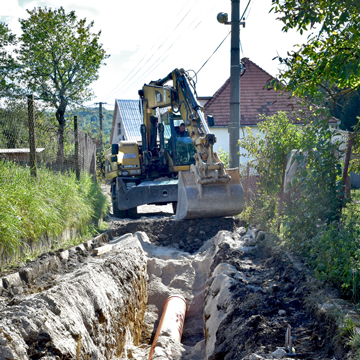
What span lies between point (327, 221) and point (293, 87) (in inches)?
71.1

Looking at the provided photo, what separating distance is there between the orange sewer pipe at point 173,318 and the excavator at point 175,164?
10.3 ft

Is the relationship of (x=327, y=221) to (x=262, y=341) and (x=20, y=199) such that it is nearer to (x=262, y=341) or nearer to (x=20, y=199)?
(x=262, y=341)

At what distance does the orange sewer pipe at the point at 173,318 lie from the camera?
218 inches

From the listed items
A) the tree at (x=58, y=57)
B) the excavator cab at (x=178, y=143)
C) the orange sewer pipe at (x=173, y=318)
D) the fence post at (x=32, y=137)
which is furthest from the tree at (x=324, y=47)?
the tree at (x=58, y=57)

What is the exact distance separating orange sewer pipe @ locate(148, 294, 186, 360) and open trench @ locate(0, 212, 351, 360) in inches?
4.6

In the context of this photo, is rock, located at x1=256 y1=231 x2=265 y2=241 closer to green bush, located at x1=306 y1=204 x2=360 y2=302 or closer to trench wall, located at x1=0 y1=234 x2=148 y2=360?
trench wall, located at x1=0 y1=234 x2=148 y2=360

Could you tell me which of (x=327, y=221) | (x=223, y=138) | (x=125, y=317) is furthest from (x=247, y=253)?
(x=223, y=138)

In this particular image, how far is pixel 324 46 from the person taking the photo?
472 cm

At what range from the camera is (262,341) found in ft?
11.7

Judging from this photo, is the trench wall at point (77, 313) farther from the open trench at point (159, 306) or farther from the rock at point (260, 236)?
the rock at point (260, 236)

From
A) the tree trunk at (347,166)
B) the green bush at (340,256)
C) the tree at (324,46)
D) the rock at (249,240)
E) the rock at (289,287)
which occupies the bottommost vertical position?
the rock at (249,240)

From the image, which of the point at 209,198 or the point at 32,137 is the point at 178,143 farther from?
the point at 32,137

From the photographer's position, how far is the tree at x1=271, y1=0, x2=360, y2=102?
160 inches

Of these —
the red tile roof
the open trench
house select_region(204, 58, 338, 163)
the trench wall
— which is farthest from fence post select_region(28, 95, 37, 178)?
the red tile roof
